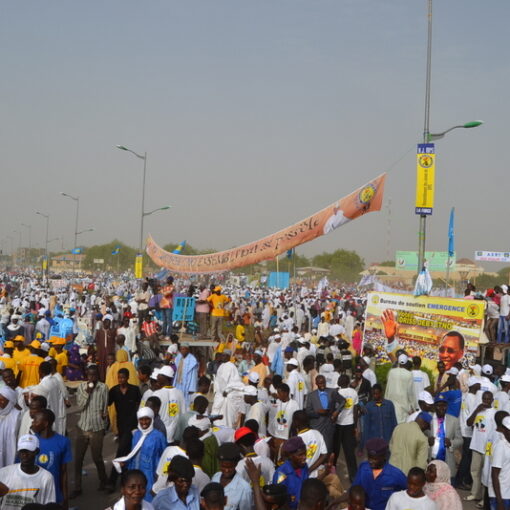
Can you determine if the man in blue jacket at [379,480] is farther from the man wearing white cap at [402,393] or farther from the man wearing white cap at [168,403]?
the man wearing white cap at [402,393]

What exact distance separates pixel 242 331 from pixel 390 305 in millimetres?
4636

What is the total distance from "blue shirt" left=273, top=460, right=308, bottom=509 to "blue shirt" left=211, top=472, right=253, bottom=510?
36 centimetres

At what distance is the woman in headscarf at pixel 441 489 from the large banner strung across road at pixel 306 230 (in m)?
9.31

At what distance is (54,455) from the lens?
5137 millimetres

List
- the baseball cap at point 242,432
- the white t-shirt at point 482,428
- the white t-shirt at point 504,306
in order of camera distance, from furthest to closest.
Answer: the white t-shirt at point 504,306
the white t-shirt at point 482,428
the baseball cap at point 242,432

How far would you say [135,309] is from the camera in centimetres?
1764

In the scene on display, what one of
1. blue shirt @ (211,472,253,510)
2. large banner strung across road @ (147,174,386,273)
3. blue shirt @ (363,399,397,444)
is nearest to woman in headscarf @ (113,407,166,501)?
blue shirt @ (211,472,253,510)

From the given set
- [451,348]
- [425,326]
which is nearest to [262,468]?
[451,348]

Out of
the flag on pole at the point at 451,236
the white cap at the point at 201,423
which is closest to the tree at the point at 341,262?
the flag on pole at the point at 451,236

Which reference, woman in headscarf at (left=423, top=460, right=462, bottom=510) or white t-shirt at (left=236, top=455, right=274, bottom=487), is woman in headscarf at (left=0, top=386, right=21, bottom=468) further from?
woman in headscarf at (left=423, top=460, right=462, bottom=510)

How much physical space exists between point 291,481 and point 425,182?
33.5 feet

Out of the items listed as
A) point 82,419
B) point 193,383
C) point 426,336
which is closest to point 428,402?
point 82,419

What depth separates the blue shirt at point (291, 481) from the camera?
467 centimetres

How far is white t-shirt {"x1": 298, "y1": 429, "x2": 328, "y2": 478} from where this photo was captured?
Answer: 5.52 metres
